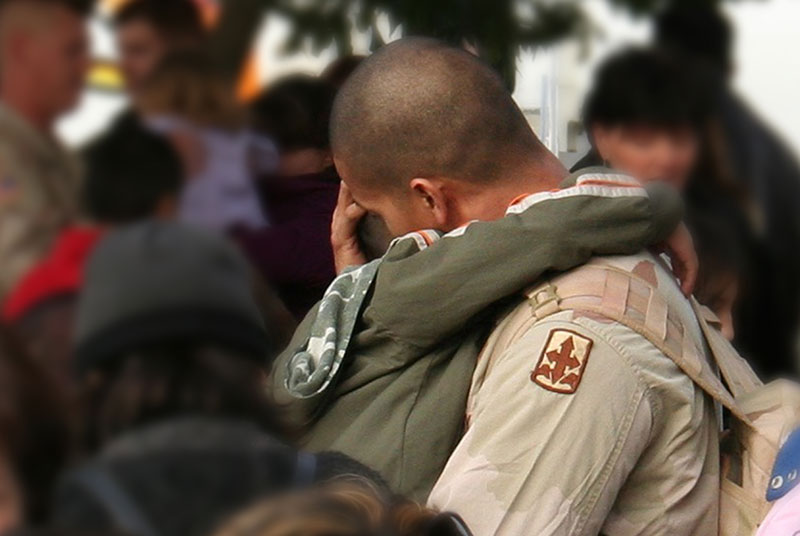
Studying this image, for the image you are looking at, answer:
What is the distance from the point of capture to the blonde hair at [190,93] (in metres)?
1.49

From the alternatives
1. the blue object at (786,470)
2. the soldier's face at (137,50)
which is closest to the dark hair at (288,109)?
the soldier's face at (137,50)

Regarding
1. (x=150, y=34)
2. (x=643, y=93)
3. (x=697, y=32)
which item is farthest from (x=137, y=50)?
(x=643, y=93)

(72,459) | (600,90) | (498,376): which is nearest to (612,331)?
(498,376)

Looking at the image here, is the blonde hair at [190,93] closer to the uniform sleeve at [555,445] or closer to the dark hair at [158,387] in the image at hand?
the dark hair at [158,387]

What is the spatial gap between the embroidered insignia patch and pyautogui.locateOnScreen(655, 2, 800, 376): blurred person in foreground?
0.97 ft

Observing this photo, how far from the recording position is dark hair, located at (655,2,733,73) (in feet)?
5.83

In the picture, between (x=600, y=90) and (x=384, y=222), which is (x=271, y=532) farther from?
(x=384, y=222)

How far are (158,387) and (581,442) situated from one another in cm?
134

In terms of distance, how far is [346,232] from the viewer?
11.4 ft

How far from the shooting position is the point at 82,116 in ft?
4.77

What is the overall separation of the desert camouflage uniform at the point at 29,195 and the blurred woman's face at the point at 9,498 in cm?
19

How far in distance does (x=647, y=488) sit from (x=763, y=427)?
9.7 inches

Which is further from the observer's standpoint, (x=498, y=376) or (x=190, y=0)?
(x=498, y=376)

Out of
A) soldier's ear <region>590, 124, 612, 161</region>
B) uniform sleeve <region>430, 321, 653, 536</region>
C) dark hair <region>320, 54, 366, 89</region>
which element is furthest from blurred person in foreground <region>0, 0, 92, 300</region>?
uniform sleeve <region>430, 321, 653, 536</region>
